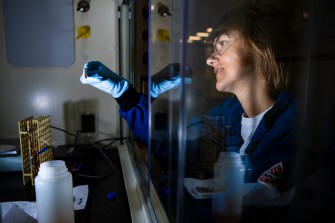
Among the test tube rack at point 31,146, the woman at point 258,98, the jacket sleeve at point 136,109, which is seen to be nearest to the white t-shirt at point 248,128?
the woman at point 258,98

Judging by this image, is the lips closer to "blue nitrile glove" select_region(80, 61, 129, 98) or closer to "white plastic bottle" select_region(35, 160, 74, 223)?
"white plastic bottle" select_region(35, 160, 74, 223)

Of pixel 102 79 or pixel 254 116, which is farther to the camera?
pixel 102 79

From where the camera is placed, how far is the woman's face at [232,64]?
48 cm

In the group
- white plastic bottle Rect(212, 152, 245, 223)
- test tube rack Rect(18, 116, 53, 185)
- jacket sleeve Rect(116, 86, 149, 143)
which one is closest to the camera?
white plastic bottle Rect(212, 152, 245, 223)

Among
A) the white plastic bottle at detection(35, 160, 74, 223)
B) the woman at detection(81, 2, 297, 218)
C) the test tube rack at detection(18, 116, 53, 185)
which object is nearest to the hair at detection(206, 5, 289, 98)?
the woman at detection(81, 2, 297, 218)

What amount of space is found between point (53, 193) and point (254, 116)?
445mm

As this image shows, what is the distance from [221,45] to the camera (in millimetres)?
508

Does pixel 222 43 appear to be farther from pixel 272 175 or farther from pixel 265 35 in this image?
pixel 272 175

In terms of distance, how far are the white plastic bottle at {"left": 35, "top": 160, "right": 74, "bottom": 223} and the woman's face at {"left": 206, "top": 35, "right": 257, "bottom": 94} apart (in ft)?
1.28

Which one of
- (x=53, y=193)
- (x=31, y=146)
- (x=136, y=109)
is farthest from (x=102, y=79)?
(x=53, y=193)

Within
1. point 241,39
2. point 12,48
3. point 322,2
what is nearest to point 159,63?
point 241,39

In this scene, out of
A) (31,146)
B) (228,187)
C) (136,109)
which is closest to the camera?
(228,187)

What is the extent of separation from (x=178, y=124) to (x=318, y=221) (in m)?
0.40

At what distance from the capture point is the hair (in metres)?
0.48
